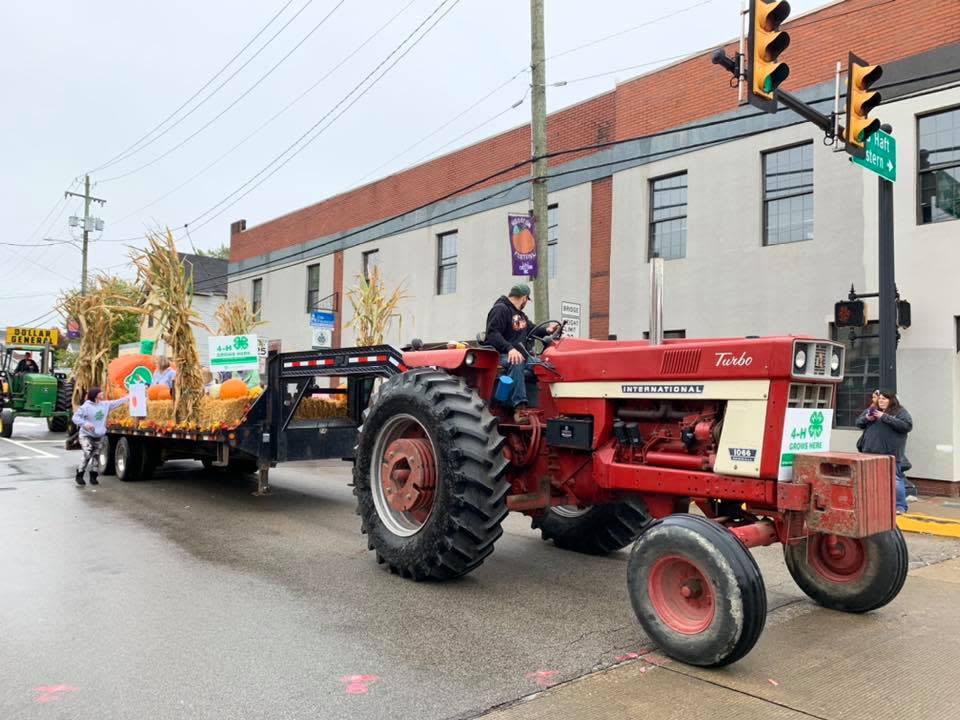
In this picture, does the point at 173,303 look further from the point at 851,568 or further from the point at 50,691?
the point at 851,568

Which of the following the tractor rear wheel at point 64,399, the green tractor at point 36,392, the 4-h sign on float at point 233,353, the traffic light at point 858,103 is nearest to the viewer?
the traffic light at point 858,103

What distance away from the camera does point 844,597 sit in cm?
497

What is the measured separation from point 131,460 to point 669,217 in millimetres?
10683

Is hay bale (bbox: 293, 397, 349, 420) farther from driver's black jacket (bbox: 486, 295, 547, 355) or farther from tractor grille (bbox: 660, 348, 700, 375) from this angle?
tractor grille (bbox: 660, 348, 700, 375)

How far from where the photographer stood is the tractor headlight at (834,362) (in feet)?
15.0

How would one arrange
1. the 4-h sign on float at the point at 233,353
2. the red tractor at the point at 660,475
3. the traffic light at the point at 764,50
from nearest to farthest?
1. the red tractor at the point at 660,475
2. the traffic light at the point at 764,50
3. the 4-h sign on float at the point at 233,353

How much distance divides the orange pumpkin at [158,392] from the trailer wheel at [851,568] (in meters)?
9.00

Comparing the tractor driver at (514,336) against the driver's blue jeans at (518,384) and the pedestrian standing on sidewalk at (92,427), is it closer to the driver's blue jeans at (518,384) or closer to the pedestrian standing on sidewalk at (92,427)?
the driver's blue jeans at (518,384)


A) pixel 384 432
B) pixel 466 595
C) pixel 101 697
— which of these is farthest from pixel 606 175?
pixel 101 697

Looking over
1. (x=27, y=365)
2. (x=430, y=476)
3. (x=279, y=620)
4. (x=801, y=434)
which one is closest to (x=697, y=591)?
(x=801, y=434)

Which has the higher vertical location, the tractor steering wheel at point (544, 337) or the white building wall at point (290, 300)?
the white building wall at point (290, 300)

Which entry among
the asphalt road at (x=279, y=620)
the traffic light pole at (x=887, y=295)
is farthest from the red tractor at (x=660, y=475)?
the traffic light pole at (x=887, y=295)

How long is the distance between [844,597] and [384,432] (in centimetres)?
367

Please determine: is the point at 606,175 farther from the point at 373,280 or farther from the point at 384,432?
the point at 384,432
